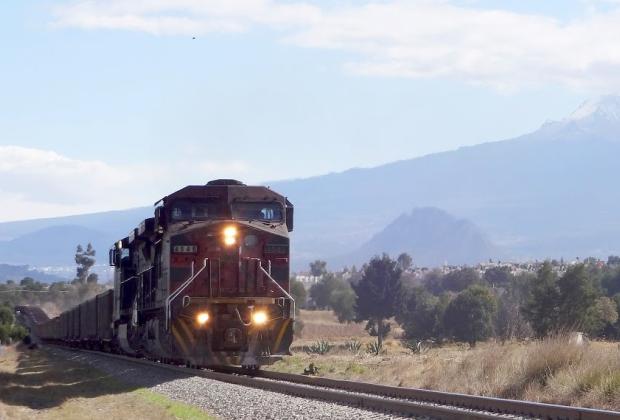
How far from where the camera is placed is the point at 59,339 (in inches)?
2766

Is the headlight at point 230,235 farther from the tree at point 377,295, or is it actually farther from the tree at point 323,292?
the tree at point 323,292

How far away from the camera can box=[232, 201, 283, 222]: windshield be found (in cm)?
2578

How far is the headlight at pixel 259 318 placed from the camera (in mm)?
24469

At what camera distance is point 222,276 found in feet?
80.9

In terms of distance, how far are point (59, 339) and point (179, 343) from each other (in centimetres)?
4829

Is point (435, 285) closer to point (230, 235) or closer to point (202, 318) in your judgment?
point (230, 235)

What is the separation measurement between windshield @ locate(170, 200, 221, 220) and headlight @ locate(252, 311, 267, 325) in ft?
8.95

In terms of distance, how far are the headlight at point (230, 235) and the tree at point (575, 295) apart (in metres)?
31.9

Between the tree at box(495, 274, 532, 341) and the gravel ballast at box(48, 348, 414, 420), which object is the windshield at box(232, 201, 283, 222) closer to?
the gravel ballast at box(48, 348, 414, 420)

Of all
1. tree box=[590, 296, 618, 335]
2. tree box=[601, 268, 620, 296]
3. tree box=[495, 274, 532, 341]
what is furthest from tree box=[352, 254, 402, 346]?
tree box=[590, 296, 618, 335]

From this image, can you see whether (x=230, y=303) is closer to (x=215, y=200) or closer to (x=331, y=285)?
(x=215, y=200)

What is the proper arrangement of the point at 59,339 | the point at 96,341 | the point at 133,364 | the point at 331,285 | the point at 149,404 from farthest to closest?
1. the point at 331,285
2. the point at 59,339
3. the point at 96,341
4. the point at 133,364
5. the point at 149,404

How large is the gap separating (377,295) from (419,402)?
99450mm

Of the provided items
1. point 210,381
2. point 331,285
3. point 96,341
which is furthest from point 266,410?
point 331,285
